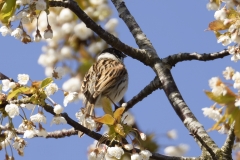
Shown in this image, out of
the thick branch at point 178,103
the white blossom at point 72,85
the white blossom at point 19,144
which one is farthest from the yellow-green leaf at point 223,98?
the white blossom at point 72,85

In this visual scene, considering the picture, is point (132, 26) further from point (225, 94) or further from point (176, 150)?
point (225, 94)

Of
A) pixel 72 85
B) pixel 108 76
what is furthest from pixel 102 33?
pixel 108 76

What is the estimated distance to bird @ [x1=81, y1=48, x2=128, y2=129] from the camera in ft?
17.0

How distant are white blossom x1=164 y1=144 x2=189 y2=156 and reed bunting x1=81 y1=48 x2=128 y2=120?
3.88 ft

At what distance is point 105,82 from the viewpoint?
5.59 m

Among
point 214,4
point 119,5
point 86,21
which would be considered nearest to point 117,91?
point 119,5

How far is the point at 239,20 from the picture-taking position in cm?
241

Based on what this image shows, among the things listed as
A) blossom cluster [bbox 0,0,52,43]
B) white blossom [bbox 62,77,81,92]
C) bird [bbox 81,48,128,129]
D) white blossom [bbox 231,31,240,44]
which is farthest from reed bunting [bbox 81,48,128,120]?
white blossom [bbox 231,31,240,44]

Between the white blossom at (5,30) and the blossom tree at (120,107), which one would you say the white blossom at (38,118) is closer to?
the blossom tree at (120,107)

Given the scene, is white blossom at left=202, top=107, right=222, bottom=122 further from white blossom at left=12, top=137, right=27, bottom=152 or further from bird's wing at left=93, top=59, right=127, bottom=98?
bird's wing at left=93, top=59, right=127, bottom=98

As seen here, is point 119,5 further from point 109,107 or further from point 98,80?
point 109,107

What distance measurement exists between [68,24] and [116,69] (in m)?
1.64

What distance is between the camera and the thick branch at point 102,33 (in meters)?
3.25

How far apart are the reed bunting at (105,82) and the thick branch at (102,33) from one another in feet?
3.58
